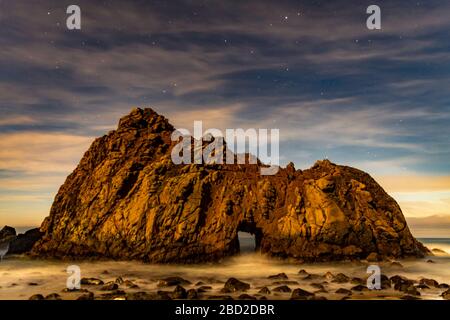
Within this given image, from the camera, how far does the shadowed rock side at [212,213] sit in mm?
50938

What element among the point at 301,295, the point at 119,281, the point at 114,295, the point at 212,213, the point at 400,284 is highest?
the point at 212,213

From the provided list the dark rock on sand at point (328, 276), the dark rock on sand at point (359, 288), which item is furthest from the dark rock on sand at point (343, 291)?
the dark rock on sand at point (328, 276)

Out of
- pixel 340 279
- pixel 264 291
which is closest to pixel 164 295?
pixel 264 291

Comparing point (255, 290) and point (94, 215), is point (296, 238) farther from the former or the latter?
point (94, 215)

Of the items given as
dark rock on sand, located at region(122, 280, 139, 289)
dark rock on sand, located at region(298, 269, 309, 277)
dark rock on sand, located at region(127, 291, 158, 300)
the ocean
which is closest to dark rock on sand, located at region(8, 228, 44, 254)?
the ocean

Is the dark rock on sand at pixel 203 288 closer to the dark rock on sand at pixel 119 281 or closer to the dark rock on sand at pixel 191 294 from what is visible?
the dark rock on sand at pixel 191 294

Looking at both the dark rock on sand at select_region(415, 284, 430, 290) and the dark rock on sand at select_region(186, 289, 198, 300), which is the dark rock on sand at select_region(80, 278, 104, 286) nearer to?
the dark rock on sand at select_region(186, 289, 198, 300)

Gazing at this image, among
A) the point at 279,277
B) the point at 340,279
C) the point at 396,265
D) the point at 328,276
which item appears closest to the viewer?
the point at 340,279

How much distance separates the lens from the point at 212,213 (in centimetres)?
5322

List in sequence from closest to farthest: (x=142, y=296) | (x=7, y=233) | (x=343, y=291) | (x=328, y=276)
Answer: (x=142, y=296) → (x=343, y=291) → (x=328, y=276) → (x=7, y=233)

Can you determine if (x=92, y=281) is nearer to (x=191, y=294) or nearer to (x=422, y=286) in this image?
(x=191, y=294)

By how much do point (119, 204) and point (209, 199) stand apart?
41.9 feet

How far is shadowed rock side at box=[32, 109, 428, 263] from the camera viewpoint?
50938 mm
